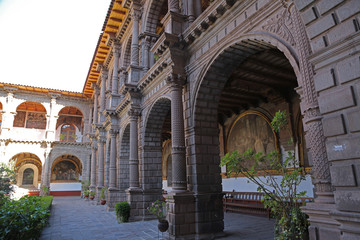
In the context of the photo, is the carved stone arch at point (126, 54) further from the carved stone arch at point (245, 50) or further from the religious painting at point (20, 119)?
the religious painting at point (20, 119)

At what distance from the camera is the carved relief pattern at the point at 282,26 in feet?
16.0

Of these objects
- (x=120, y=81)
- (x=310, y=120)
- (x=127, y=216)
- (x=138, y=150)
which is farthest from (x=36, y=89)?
(x=310, y=120)

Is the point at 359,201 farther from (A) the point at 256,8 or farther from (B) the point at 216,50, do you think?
(B) the point at 216,50

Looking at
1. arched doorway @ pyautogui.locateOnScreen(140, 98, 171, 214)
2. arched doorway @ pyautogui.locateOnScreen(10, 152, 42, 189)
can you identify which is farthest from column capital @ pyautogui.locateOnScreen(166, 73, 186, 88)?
arched doorway @ pyautogui.locateOnScreen(10, 152, 42, 189)

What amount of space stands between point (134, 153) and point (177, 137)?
15.5 ft

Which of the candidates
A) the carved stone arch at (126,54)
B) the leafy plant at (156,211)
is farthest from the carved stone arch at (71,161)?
the leafy plant at (156,211)

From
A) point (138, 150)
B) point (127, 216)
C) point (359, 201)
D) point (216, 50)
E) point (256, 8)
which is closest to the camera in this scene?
point (359, 201)

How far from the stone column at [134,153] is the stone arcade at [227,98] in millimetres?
47

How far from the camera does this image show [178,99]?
8.23 m

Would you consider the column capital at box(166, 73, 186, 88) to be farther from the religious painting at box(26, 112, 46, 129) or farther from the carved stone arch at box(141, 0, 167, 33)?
the religious painting at box(26, 112, 46, 129)

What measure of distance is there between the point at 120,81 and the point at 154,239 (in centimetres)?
1153

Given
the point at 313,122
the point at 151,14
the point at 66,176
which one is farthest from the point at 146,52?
the point at 66,176

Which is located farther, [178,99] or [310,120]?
[178,99]

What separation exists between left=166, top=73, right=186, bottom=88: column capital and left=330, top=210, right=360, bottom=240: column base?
6.02m
